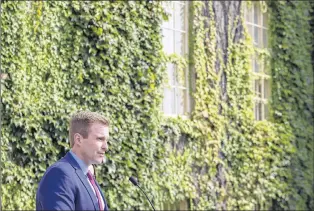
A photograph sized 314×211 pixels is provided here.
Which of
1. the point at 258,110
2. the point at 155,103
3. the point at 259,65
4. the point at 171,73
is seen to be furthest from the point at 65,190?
the point at 259,65

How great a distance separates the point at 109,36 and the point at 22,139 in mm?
1828

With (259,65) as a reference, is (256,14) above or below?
above

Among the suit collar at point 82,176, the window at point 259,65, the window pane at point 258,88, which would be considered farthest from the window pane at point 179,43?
the suit collar at point 82,176

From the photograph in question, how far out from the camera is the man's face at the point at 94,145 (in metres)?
5.20

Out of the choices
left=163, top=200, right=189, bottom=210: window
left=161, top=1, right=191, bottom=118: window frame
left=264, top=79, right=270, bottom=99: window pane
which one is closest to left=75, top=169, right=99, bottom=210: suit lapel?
left=161, top=1, right=191, bottom=118: window frame

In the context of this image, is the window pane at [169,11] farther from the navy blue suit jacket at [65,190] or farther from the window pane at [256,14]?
the navy blue suit jacket at [65,190]

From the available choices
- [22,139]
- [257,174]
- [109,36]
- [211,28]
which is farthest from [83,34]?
[257,174]

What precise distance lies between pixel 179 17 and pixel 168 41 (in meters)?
0.46

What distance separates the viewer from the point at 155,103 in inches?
432

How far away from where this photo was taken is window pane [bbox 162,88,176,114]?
1170cm

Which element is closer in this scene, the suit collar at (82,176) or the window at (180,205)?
the suit collar at (82,176)

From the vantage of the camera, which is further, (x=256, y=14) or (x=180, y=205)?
(x=256, y=14)

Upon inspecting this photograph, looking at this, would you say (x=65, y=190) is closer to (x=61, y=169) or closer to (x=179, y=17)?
(x=61, y=169)

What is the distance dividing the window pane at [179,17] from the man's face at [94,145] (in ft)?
22.7
